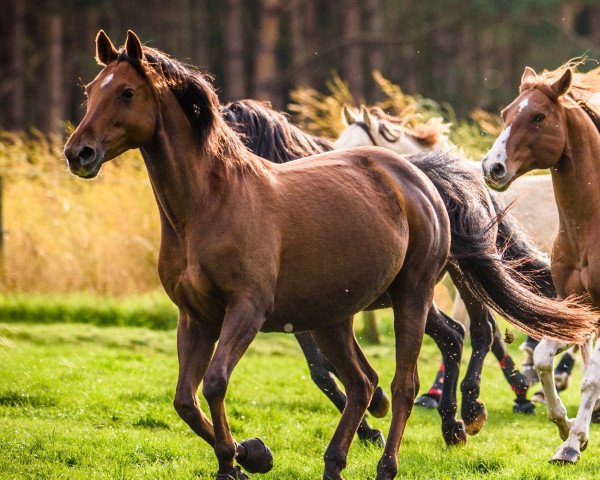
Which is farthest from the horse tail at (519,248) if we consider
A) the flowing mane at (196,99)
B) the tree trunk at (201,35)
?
the tree trunk at (201,35)

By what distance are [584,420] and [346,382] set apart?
137 cm

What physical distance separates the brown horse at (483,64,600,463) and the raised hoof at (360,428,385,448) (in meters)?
1.02

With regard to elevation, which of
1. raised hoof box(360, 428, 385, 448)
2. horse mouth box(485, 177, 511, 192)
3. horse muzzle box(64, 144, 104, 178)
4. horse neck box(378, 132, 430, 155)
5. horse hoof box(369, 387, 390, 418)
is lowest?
raised hoof box(360, 428, 385, 448)

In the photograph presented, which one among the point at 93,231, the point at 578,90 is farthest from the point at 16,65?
the point at 578,90

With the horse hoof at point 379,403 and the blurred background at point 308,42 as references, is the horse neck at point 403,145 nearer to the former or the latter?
the horse hoof at point 379,403

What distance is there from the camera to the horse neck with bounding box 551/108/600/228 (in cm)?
641

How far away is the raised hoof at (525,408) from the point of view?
27.5ft

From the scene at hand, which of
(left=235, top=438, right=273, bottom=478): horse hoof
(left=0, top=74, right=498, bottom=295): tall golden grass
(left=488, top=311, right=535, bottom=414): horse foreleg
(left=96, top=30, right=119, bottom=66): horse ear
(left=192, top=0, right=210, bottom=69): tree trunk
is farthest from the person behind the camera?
(left=192, top=0, right=210, bottom=69): tree trunk

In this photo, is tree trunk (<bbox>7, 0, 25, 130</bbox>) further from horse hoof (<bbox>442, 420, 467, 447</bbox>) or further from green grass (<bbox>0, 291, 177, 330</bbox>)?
horse hoof (<bbox>442, 420, 467, 447</bbox>)

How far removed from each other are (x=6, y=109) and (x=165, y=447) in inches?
1176

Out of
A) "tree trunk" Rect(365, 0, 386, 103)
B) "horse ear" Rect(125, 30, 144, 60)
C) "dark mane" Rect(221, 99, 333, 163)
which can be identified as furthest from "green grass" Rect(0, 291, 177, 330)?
"tree trunk" Rect(365, 0, 386, 103)

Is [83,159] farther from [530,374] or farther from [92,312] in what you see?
[92,312]

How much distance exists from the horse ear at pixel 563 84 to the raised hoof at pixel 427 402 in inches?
115

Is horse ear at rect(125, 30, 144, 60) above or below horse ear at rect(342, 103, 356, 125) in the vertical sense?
above
